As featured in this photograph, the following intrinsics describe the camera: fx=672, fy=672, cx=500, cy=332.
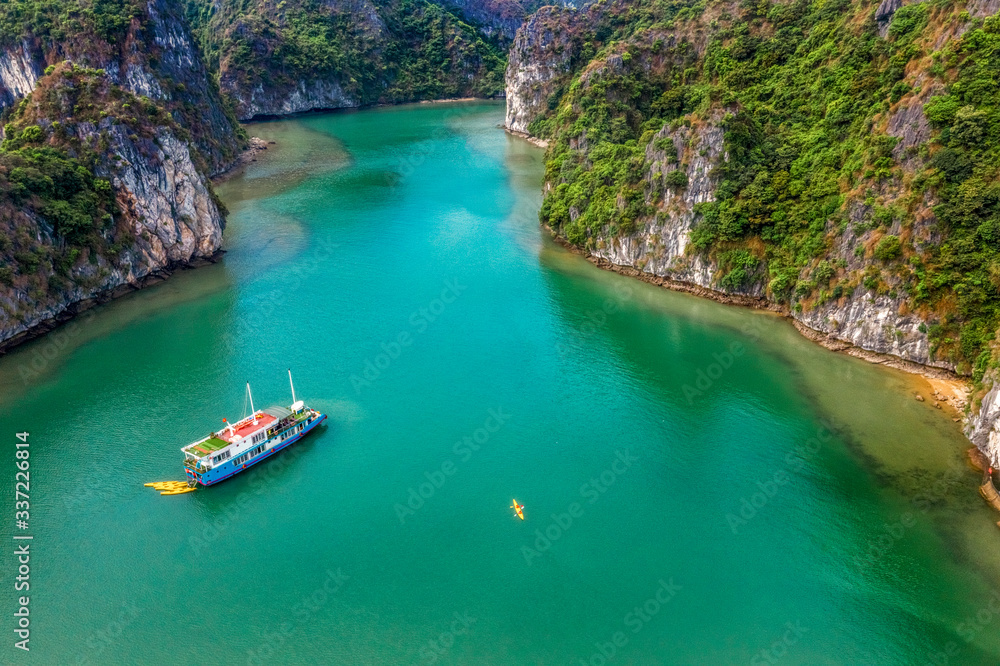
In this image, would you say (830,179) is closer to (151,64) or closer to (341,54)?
(151,64)

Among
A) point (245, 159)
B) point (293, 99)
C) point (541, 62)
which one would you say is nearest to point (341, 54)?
point (293, 99)

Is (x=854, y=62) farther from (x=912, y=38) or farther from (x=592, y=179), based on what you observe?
(x=592, y=179)

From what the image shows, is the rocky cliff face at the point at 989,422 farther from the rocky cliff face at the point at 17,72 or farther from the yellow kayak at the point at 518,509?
the rocky cliff face at the point at 17,72

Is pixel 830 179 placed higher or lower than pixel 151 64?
lower

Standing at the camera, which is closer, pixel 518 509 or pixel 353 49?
pixel 518 509

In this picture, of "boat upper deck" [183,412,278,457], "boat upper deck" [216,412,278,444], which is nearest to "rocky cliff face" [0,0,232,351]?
"boat upper deck" [183,412,278,457]

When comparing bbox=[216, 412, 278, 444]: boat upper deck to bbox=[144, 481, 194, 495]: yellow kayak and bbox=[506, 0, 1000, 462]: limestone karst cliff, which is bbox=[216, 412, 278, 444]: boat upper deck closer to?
bbox=[144, 481, 194, 495]: yellow kayak

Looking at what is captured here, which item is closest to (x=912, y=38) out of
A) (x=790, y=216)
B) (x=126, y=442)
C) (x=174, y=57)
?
(x=790, y=216)
